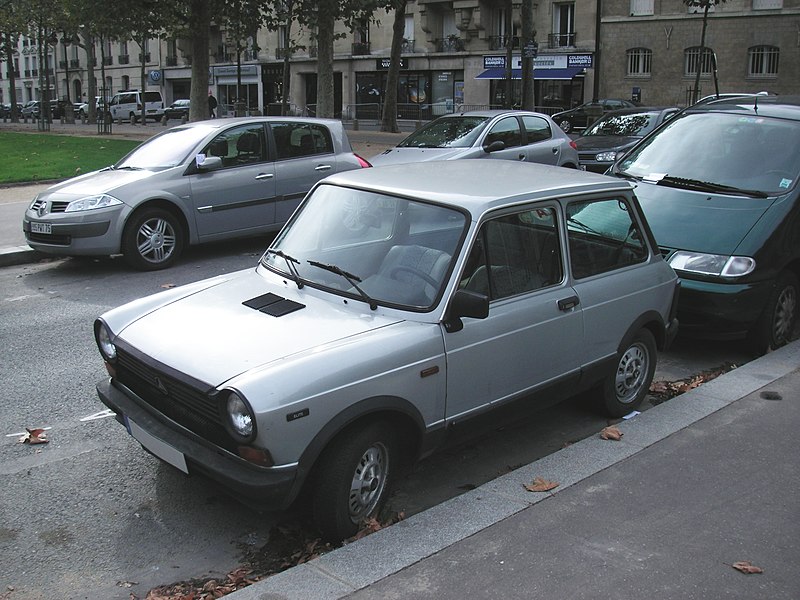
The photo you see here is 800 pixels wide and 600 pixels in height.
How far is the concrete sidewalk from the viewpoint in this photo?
11.4 ft

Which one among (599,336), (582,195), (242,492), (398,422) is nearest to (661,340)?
(599,336)

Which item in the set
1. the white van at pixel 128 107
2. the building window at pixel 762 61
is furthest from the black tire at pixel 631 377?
the white van at pixel 128 107

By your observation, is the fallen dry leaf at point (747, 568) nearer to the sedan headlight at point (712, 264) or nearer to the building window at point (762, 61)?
the sedan headlight at point (712, 264)

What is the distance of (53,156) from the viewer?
76.5ft

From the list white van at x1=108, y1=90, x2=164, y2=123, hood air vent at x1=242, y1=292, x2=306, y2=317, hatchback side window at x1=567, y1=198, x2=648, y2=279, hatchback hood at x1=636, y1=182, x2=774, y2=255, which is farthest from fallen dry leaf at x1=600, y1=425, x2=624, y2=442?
white van at x1=108, y1=90, x2=164, y2=123

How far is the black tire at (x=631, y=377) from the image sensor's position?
5.61m

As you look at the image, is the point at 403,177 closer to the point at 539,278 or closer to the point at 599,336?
the point at 539,278

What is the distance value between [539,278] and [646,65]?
44.5 metres

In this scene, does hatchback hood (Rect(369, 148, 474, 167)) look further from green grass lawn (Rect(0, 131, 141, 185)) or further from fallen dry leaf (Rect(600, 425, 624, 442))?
green grass lawn (Rect(0, 131, 141, 185))

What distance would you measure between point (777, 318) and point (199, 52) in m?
19.8

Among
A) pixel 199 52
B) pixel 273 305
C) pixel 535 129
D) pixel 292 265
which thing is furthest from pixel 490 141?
pixel 199 52

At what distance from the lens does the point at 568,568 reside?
3.60 m

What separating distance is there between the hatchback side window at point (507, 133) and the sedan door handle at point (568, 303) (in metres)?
8.93

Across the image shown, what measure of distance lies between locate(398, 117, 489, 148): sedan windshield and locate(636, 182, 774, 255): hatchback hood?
243 inches
